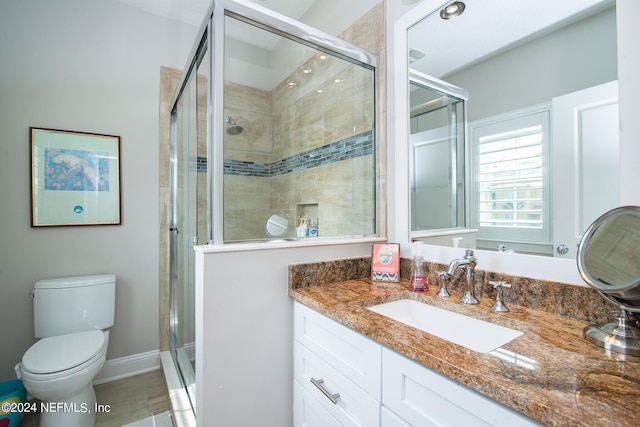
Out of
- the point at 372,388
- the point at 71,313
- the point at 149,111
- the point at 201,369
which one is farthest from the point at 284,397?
the point at 149,111

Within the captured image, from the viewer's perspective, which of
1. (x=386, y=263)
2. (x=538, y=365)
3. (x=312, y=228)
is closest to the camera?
(x=538, y=365)

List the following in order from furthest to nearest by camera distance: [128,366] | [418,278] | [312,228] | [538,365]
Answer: [128,366] → [312,228] → [418,278] → [538,365]

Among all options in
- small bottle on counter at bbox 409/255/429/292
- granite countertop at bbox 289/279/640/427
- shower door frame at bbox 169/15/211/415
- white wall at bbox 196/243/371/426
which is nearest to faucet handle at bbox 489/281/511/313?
granite countertop at bbox 289/279/640/427

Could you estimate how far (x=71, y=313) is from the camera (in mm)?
1832

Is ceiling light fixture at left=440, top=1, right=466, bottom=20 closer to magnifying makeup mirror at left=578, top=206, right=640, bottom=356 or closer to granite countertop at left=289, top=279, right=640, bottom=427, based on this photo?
magnifying makeup mirror at left=578, top=206, right=640, bottom=356

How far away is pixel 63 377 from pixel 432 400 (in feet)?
5.61

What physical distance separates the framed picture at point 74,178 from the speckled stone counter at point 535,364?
1879mm

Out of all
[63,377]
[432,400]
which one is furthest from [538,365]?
[63,377]

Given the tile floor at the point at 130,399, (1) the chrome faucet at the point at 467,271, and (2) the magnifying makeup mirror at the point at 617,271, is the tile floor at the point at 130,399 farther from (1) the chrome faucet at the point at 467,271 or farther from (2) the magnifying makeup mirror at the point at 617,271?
(2) the magnifying makeup mirror at the point at 617,271

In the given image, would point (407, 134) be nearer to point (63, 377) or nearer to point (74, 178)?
point (63, 377)

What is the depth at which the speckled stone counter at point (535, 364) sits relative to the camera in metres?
0.46

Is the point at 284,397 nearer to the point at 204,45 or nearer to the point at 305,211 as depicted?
the point at 305,211

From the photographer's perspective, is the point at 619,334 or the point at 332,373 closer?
the point at 619,334

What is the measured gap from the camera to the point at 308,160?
6.57ft
